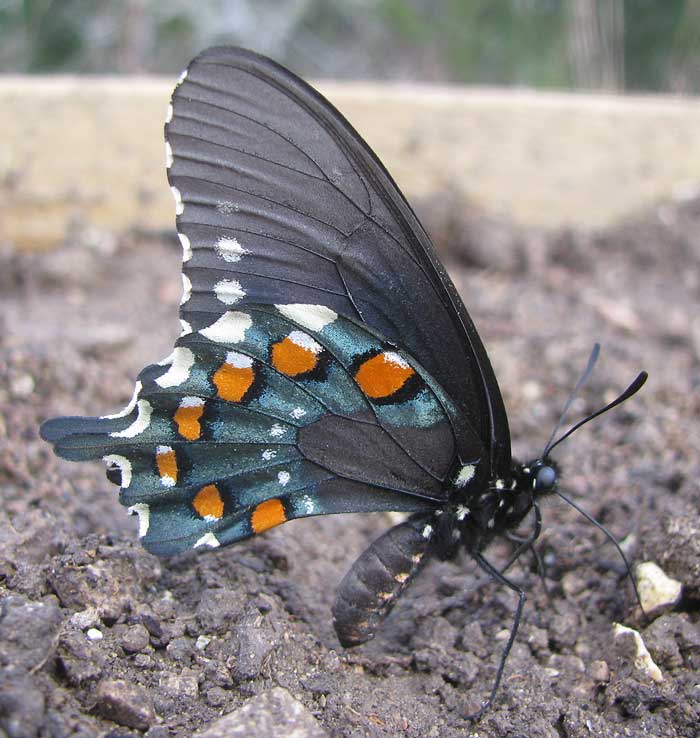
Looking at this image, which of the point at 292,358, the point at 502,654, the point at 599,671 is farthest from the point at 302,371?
the point at 599,671

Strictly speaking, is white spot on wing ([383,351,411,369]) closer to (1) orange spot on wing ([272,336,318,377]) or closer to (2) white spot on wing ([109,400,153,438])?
(1) orange spot on wing ([272,336,318,377])

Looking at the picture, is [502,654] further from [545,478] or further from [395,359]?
[395,359]

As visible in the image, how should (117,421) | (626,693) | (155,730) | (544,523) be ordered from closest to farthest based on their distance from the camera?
(155,730), (626,693), (117,421), (544,523)

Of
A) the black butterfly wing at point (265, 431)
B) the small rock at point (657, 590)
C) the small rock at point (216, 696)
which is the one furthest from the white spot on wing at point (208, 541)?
the small rock at point (657, 590)

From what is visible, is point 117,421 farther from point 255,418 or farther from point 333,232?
point 333,232

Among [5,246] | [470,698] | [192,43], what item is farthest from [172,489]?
[192,43]
